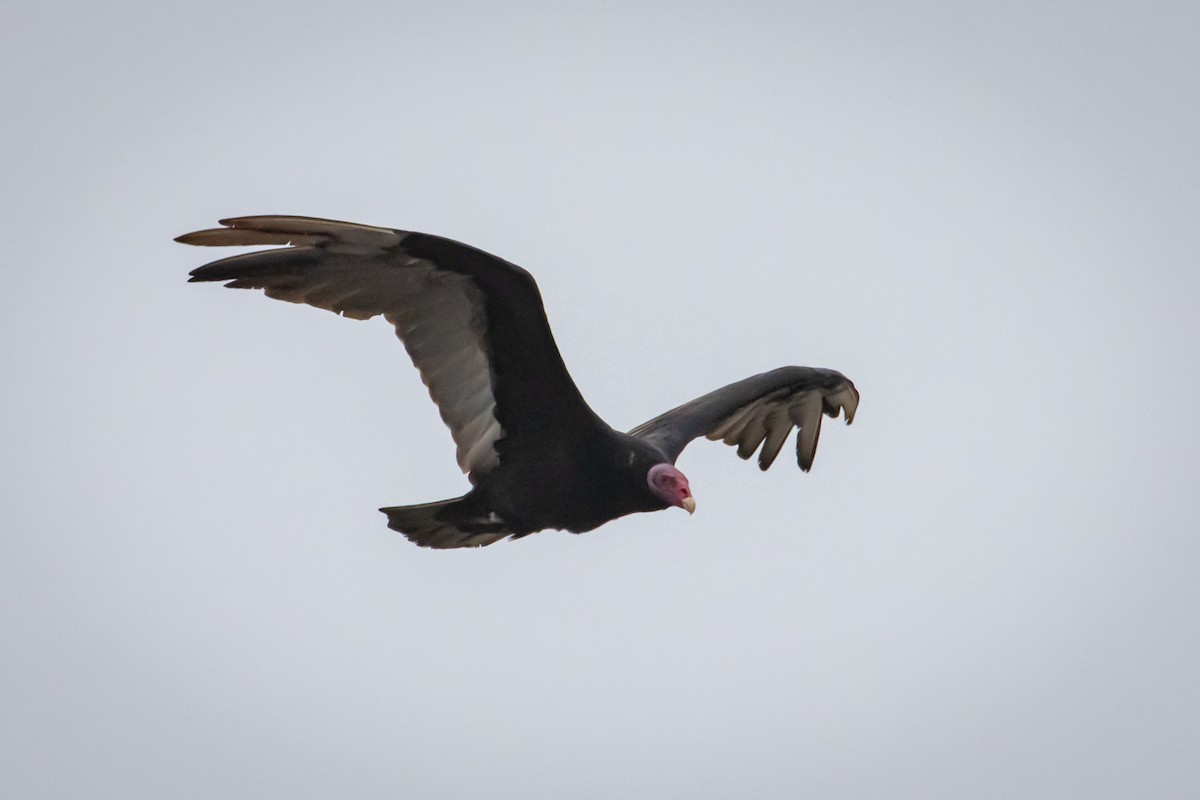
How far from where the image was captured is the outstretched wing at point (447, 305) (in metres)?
6.66

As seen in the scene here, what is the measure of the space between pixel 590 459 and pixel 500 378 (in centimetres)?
59

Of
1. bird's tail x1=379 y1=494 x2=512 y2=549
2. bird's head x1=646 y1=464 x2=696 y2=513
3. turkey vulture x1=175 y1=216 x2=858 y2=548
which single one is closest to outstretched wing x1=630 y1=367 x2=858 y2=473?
turkey vulture x1=175 y1=216 x2=858 y2=548

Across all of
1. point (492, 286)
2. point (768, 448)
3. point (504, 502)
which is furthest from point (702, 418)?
point (492, 286)

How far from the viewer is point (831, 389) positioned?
364 inches

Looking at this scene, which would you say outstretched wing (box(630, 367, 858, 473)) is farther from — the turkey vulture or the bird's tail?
the bird's tail

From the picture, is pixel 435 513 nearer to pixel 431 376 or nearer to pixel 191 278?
pixel 431 376

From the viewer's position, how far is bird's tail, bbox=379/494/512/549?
7.57m

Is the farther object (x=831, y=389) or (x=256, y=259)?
(x=831, y=389)

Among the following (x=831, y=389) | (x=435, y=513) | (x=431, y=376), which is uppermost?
(x=831, y=389)

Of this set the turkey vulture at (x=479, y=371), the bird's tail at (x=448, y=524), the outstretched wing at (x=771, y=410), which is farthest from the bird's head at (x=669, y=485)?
the outstretched wing at (x=771, y=410)

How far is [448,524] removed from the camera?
7668 mm

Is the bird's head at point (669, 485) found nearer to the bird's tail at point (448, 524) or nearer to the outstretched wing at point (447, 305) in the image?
the outstretched wing at point (447, 305)

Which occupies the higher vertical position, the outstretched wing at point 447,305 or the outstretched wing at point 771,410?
the outstretched wing at point 771,410

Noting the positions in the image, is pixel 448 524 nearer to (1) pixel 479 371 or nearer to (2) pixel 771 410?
(1) pixel 479 371
